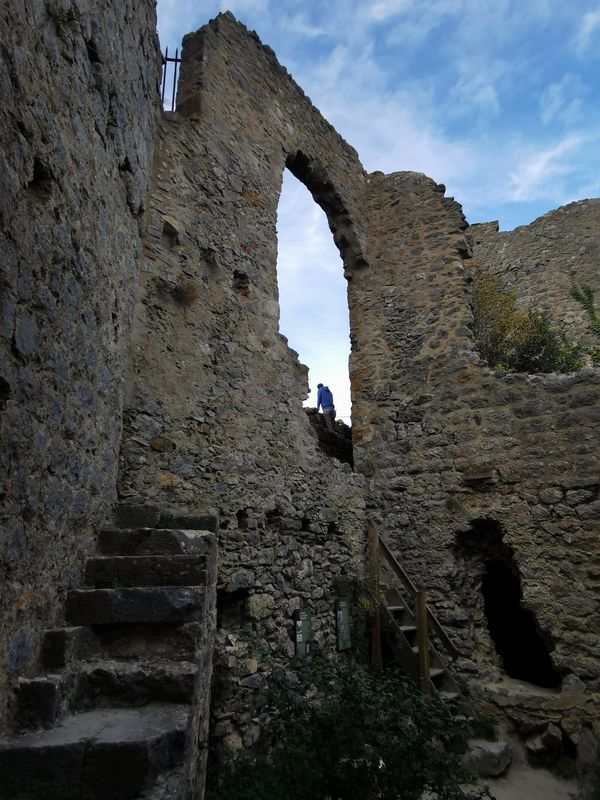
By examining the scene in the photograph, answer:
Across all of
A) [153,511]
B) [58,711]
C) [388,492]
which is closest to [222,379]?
[153,511]

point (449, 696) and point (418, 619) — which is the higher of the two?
point (418, 619)

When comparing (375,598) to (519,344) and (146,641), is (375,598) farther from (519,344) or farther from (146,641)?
(519,344)

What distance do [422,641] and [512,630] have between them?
212 cm

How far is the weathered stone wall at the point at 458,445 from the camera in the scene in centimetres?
531

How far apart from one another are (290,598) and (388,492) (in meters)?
2.21

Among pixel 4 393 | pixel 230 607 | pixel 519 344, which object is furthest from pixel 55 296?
pixel 519 344

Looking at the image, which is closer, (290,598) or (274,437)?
(290,598)

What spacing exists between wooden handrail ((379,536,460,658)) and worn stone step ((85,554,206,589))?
11.5 ft

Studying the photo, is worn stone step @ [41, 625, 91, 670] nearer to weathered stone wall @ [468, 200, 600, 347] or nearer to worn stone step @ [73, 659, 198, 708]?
worn stone step @ [73, 659, 198, 708]

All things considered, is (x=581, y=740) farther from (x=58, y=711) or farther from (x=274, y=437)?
(x=58, y=711)

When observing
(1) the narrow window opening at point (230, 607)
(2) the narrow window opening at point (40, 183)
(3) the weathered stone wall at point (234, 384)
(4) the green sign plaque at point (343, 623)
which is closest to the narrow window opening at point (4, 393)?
(2) the narrow window opening at point (40, 183)

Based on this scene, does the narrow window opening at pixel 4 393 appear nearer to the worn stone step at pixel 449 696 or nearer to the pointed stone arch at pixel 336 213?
the worn stone step at pixel 449 696

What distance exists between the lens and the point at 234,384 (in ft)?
16.4

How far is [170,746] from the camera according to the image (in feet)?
6.06
